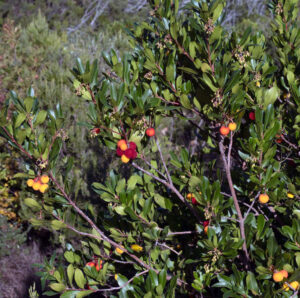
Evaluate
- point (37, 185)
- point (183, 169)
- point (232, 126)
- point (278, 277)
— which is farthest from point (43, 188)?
point (278, 277)

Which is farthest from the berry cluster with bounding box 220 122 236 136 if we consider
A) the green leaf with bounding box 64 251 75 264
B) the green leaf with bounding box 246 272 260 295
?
the green leaf with bounding box 64 251 75 264

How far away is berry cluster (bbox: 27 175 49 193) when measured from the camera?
1697 millimetres

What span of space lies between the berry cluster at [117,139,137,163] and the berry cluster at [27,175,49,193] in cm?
38

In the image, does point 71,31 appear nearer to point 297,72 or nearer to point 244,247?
point 297,72

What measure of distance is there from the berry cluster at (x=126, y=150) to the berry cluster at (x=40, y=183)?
1.26 feet

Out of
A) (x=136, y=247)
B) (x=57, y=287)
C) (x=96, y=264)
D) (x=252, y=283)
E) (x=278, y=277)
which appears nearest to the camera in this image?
(x=278, y=277)

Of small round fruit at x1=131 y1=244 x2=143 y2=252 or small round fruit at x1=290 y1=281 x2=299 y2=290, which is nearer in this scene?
small round fruit at x1=290 y1=281 x2=299 y2=290

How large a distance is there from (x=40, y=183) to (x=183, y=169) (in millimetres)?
897

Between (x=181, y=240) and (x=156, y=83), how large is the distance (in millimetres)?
1077

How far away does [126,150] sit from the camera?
174 cm

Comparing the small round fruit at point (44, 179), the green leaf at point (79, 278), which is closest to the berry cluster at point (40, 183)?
the small round fruit at point (44, 179)

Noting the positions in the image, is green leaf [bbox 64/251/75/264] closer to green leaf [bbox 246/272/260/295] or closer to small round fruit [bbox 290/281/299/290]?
green leaf [bbox 246/272/260/295]

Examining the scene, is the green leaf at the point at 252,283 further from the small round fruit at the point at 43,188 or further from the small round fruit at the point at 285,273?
the small round fruit at the point at 43,188

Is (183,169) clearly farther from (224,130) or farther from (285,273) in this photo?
(285,273)
